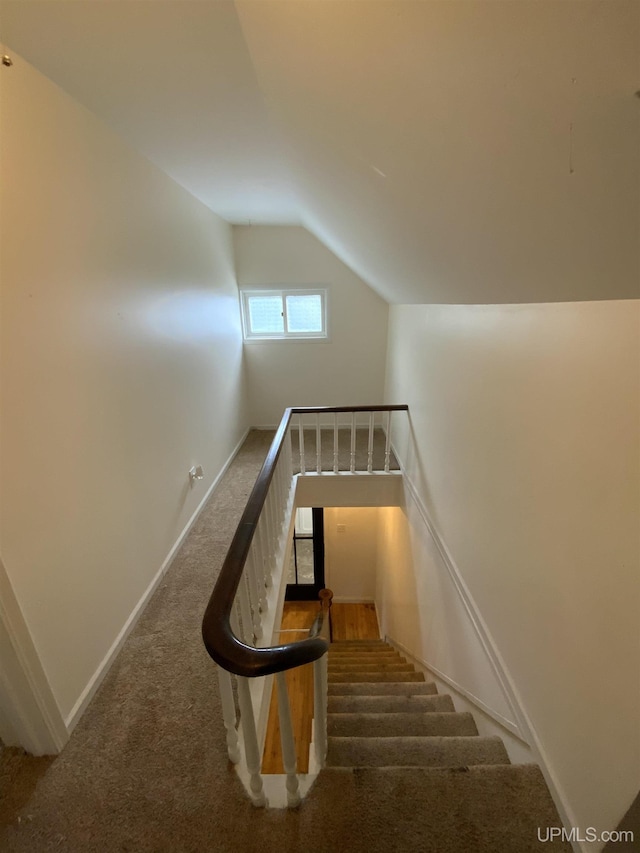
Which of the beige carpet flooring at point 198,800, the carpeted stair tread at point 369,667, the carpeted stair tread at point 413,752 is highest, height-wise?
the beige carpet flooring at point 198,800

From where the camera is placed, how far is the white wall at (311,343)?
434 cm

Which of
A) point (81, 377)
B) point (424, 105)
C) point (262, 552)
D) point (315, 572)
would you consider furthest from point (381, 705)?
point (315, 572)

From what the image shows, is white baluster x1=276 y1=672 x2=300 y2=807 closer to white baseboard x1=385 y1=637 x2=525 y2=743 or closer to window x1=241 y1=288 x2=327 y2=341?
white baseboard x1=385 y1=637 x2=525 y2=743

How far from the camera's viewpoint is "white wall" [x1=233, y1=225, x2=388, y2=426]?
4344mm

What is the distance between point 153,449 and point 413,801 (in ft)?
6.57

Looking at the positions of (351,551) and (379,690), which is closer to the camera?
(379,690)

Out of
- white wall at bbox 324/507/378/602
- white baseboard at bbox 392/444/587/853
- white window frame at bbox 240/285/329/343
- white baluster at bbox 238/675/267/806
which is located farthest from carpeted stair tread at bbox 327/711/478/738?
white window frame at bbox 240/285/329/343

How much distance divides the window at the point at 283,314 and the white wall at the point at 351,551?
255 cm

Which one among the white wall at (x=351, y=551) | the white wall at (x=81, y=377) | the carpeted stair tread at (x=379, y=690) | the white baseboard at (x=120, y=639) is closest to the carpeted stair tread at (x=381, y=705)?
the carpeted stair tread at (x=379, y=690)

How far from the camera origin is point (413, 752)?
4.64 feet

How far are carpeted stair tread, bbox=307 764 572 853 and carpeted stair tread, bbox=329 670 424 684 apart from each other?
1657 millimetres

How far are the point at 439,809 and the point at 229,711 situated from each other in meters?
0.73

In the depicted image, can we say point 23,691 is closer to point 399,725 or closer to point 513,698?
point 399,725

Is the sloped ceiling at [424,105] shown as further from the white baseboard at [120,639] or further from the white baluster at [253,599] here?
the white baseboard at [120,639]
